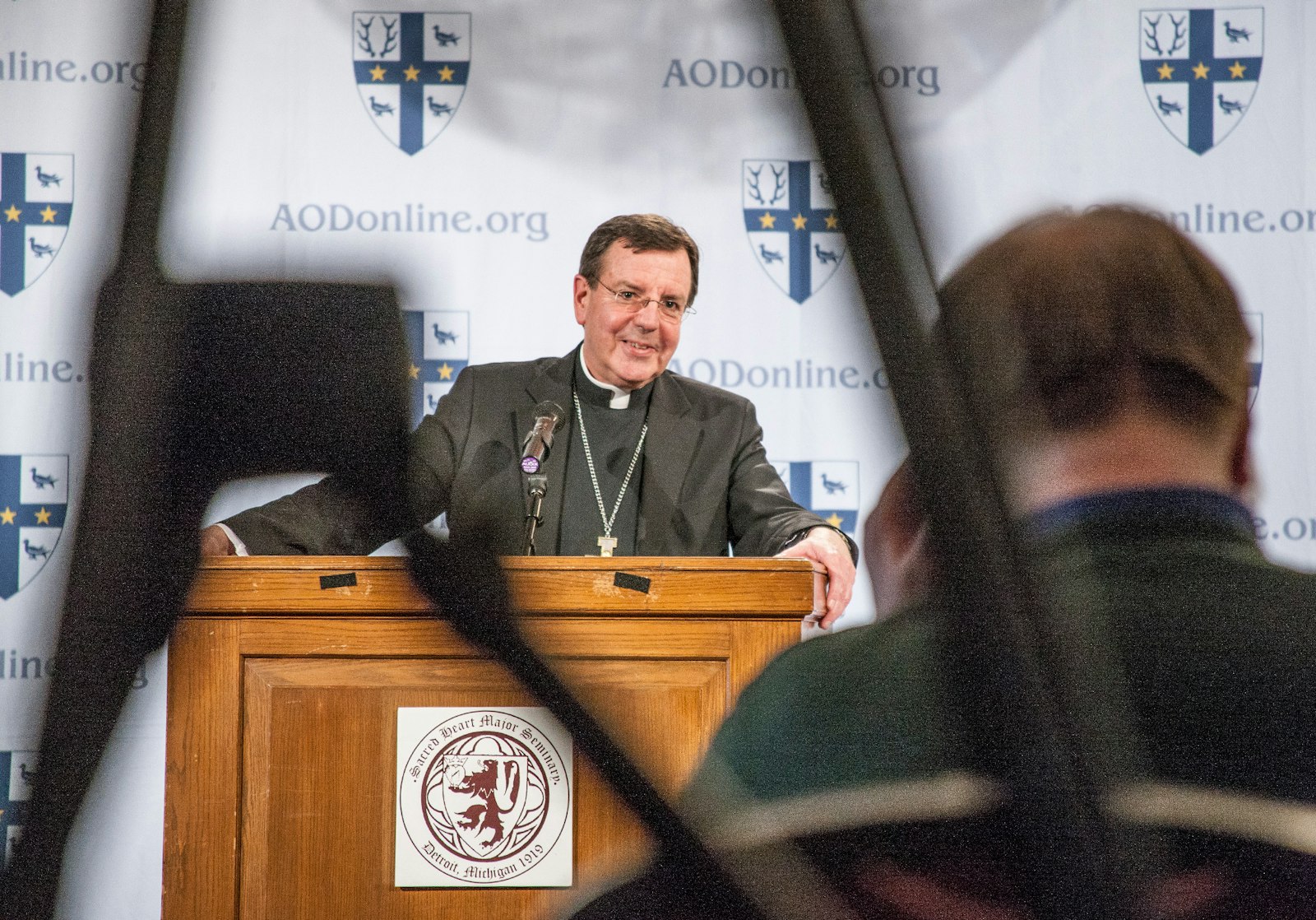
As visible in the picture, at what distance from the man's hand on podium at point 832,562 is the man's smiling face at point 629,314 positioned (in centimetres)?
29

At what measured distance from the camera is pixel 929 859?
36cm

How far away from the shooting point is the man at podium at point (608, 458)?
433 mm

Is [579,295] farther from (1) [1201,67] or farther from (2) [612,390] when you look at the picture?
(1) [1201,67]

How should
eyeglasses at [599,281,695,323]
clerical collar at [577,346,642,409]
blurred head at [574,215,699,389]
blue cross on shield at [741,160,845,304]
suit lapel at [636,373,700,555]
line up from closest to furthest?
blue cross on shield at [741,160,845,304] < blurred head at [574,215,699,389] < eyeglasses at [599,281,695,323] < clerical collar at [577,346,642,409] < suit lapel at [636,373,700,555]

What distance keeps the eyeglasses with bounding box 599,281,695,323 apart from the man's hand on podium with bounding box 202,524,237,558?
73cm

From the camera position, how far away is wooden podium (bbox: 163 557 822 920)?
0.36 metres

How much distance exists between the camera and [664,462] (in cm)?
206

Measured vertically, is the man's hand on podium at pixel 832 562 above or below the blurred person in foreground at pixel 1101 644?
above

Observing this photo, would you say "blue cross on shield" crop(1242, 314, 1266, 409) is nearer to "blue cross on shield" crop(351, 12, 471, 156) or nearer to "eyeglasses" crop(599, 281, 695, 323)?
"blue cross on shield" crop(351, 12, 471, 156)

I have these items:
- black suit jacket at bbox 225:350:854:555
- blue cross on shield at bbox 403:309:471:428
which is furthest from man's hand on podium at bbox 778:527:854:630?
blue cross on shield at bbox 403:309:471:428

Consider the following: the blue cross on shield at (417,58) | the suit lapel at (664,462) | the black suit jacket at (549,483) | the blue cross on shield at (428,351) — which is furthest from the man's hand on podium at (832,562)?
the blue cross on shield at (417,58)

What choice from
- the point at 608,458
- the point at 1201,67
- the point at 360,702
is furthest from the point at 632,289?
the point at 1201,67

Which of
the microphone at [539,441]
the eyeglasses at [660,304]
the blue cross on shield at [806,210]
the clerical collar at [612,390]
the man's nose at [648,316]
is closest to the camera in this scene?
the blue cross on shield at [806,210]

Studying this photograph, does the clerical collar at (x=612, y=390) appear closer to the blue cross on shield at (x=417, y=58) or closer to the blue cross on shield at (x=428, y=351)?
the blue cross on shield at (x=428, y=351)
